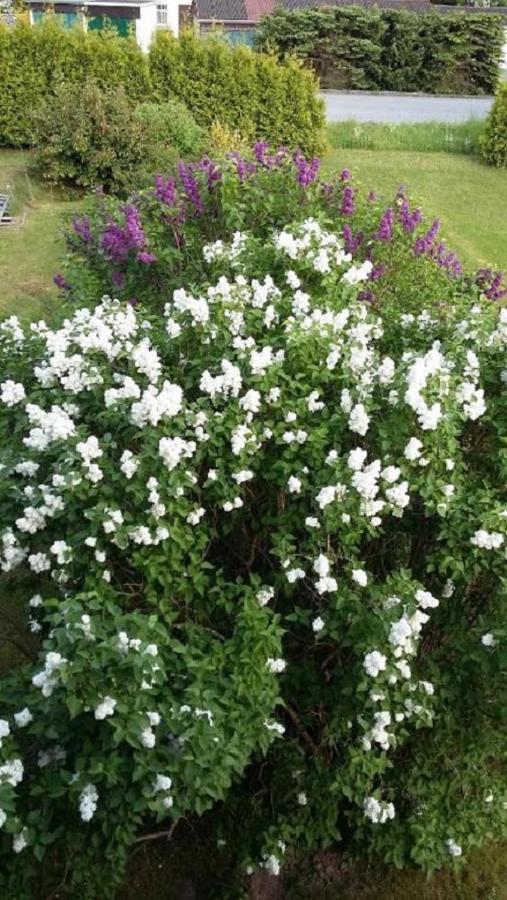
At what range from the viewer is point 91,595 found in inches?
93.9

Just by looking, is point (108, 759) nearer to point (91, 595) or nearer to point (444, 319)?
point (91, 595)

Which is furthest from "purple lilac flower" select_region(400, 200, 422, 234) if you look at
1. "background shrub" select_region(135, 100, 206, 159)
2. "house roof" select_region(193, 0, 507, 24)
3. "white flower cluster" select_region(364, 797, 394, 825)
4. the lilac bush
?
"house roof" select_region(193, 0, 507, 24)

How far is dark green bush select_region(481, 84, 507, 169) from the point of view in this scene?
14192 mm

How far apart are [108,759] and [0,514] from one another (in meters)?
0.95

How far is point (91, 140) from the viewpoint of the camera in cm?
1118

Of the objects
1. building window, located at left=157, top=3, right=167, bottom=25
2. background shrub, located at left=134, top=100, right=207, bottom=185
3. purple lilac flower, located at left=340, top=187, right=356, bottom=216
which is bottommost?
background shrub, located at left=134, top=100, right=207, bottom=185

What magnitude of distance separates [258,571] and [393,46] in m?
21.2

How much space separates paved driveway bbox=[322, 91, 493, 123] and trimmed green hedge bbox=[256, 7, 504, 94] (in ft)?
2.48

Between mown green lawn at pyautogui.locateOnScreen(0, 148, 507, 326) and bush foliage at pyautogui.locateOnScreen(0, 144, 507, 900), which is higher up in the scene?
bush foliage at pyautogui.locateOnScreen(0, 144, 507, 900)

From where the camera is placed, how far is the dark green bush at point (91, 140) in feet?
36.3

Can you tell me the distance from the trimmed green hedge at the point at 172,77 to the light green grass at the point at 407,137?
5.43 feet

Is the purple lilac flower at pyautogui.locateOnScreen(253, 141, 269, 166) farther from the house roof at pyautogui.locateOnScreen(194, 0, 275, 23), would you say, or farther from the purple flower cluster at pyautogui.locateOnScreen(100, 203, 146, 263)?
the house roof at pyautogui.locateOnScreen(194, 0, 275, 23)

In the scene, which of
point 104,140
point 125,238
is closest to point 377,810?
point 125,238

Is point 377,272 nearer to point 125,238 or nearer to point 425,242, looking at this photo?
point 425,242
